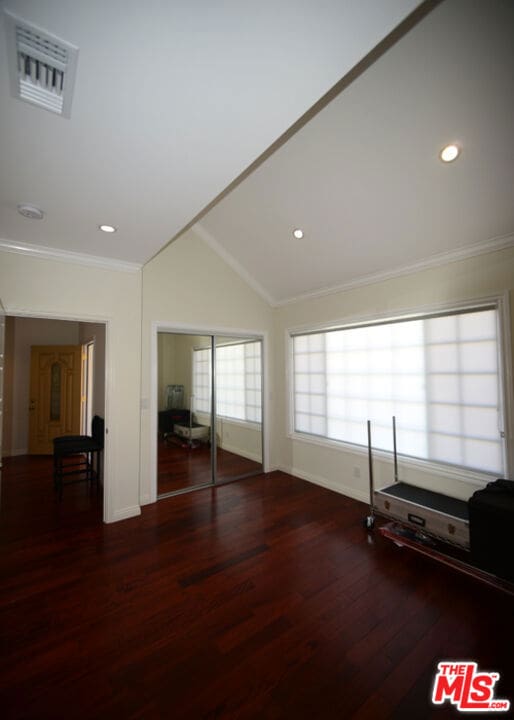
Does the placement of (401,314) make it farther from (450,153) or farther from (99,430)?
(99,430)

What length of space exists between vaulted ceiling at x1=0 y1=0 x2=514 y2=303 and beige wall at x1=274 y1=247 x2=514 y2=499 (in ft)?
0.70

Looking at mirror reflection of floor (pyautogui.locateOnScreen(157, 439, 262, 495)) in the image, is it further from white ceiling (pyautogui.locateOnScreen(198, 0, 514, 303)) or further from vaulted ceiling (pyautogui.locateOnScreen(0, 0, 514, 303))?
white ceiling (pyautogui.locateOnScreen(198, 0, 514, 303))

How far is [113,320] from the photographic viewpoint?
3137 mm

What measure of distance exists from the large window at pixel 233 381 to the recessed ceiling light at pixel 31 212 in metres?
2.21

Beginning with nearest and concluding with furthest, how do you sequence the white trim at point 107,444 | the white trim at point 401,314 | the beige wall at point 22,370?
the white trim at point 401,314, the white trim at point 107,444, the beige wall at point 22,370

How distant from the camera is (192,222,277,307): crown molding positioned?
13.1 ft

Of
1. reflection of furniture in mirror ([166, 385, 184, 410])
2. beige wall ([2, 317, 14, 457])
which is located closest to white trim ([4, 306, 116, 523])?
reflection of furniture in mirror ([166, 385, 184, 410])

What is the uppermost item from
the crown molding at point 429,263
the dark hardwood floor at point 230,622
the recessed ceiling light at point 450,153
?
the recessed ceiling light at point 450,153

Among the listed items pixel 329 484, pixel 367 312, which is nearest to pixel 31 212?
pixel 367 312

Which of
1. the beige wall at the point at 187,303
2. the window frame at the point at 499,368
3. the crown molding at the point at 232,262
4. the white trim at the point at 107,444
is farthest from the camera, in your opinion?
the crown molding at the point at 232,262

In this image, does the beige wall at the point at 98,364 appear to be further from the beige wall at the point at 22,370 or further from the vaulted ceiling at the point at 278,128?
the vaulted ceiling at the point at 278,128

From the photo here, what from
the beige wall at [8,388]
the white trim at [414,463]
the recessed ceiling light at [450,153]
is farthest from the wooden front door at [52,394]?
the recessed ceiling light at [450,153]

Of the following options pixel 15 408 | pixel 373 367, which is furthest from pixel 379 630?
pixel 15 408

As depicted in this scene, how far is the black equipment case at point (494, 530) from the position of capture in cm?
195
